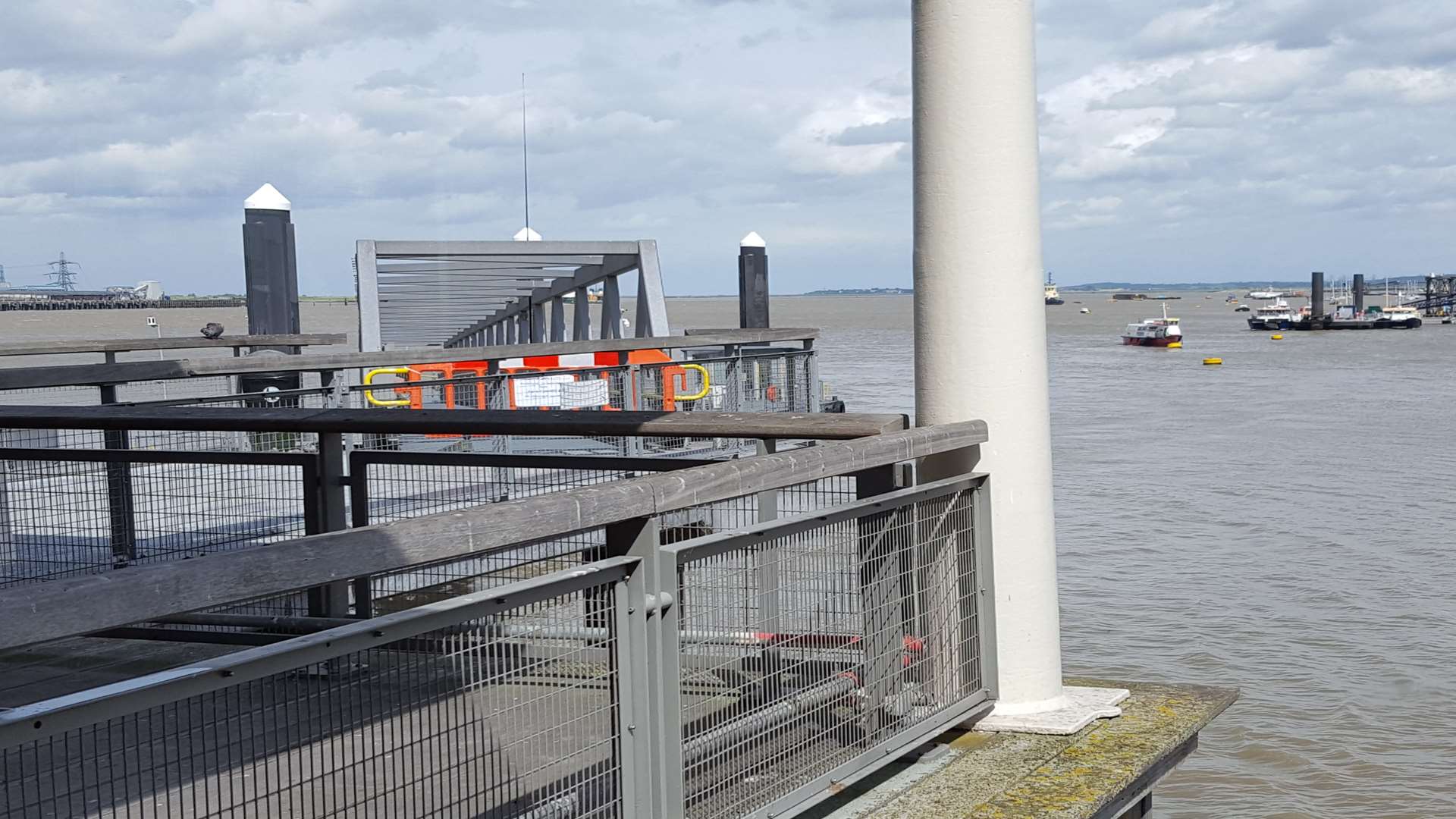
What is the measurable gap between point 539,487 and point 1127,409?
3585cm

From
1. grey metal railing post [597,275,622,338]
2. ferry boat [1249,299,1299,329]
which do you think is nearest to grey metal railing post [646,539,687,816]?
grey metal railing post [597,275,622,338]

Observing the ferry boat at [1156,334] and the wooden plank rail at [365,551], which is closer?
the wooden plank rail at [365,551]

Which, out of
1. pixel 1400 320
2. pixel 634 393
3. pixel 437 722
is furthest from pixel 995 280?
pixel 1400 320

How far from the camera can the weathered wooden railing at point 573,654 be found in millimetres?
2365

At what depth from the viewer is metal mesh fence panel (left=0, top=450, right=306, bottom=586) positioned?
6461mm

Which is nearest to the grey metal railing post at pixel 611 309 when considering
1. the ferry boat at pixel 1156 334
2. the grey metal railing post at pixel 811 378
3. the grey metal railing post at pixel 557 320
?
the grey metal railing post at pixel 557 320

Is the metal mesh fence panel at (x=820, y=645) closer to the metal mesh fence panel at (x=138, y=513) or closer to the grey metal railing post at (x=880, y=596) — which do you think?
the grey metal railing post at (x=880, y=596)

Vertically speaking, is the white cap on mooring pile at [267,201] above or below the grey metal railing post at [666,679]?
above

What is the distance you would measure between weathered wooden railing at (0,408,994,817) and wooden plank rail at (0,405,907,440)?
0.02 metres

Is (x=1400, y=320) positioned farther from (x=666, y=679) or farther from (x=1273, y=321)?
(x=666, y=679)

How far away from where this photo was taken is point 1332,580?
14.4m

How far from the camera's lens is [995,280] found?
16.3ft

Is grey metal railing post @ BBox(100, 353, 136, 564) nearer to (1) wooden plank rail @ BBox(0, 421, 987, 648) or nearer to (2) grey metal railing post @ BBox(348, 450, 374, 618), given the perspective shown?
(2) grey metal railing post @ BBox(348, 450, 374, 618)

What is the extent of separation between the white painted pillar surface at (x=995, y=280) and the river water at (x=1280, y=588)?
12.4 feet
